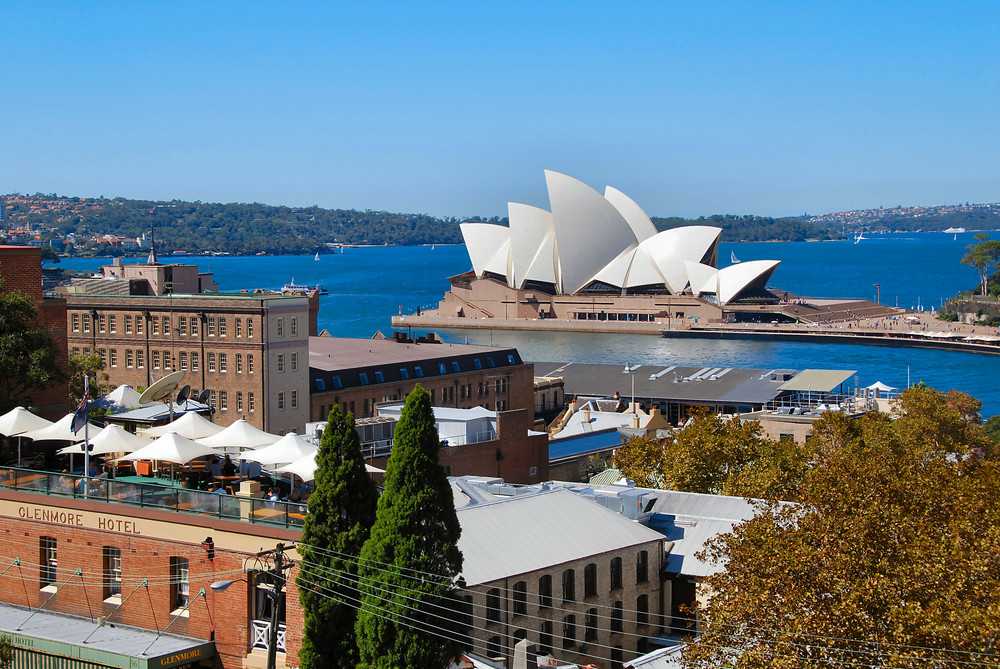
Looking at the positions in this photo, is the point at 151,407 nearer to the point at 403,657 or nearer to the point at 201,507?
the point at 201,507

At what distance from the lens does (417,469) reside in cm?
1297

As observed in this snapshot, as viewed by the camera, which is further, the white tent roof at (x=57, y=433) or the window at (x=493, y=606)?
the white tent roof at (x=57, y=433)

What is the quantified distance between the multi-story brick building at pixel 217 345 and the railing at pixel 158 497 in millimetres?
20713

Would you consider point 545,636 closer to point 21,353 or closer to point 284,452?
point 284,452

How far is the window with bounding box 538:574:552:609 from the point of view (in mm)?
17938

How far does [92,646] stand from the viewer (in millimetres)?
13492

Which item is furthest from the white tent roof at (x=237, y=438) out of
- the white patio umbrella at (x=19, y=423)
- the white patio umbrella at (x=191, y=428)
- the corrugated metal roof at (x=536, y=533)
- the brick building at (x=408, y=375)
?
the brick building at (x=408, y=375)

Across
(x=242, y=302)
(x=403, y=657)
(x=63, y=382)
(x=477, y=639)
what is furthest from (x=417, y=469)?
(x=242, y=302)

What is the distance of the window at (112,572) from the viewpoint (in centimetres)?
1442

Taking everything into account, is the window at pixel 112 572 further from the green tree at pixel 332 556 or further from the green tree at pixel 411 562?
the green tree at pixel 411 562

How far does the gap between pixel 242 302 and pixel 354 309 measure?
10860cm

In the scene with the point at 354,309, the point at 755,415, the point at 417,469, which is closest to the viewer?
the point at 417,469

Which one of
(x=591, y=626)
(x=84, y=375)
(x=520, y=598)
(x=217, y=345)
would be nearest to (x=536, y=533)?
(x=520, y=598)

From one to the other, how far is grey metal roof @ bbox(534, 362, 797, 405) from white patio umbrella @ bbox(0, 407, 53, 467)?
124 feet
